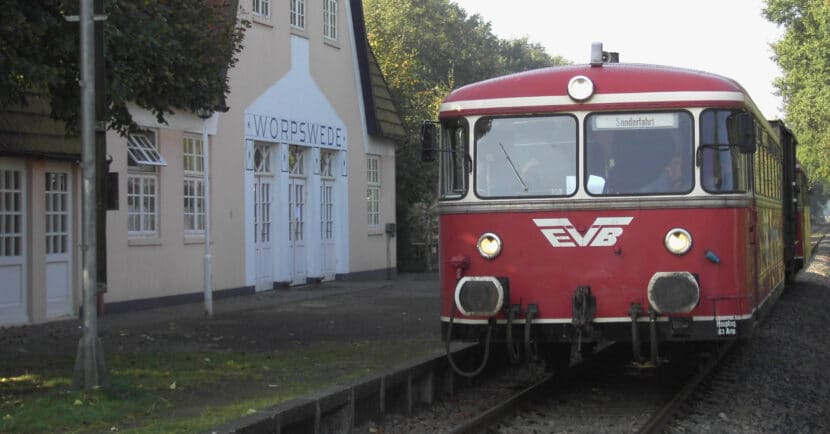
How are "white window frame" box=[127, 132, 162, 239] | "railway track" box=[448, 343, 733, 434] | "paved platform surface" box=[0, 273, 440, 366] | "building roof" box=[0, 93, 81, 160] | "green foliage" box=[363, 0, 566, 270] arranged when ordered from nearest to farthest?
1. "railway track" box=[448, 343, 733, 434]
2. "paved platform surface" box=[0, 273, 440, 366]
3. "building roof" box=[0, 93, 81, 160]
4. "white window frame" box=[127, 132, 162, 239]
5. "green foliage" box=[363, 0, 566, 270]

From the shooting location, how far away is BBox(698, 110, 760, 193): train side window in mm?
10344

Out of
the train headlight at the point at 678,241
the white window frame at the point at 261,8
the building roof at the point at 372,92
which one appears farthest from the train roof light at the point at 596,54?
the building roof at the point at 372,92

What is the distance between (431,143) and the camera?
36.0ft

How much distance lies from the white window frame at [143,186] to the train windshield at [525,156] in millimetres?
9792

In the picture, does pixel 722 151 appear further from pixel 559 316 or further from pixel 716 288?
pixel 559 316

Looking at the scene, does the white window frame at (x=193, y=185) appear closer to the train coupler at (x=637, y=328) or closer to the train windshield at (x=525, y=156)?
the train windshield at (x=525, y=156)

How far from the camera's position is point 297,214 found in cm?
2553

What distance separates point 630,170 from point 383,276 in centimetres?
1937

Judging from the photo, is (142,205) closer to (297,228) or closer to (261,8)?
(261,8)

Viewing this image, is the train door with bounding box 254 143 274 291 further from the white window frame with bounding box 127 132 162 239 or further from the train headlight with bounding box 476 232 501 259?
the train headlight with bounding box 476 232 501 259

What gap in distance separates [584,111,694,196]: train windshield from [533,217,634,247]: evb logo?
25cm

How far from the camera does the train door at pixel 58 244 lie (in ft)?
58.0

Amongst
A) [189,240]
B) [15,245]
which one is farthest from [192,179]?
[15,245]

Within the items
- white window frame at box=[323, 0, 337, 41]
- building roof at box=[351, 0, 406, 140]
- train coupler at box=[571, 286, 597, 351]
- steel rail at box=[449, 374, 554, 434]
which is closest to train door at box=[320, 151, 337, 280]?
building roof at box=[351, 0, 406, 140]
